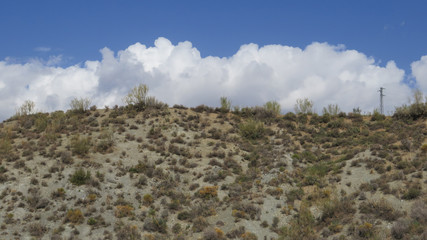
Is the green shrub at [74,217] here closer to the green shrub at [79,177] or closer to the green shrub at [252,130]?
the green shrub at [79,177]

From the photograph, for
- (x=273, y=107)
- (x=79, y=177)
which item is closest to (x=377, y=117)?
(x=273, y=107)

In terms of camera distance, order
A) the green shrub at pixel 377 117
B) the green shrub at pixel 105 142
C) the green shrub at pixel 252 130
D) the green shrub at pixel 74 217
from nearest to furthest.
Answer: the green shrub at pixel 74 217
the green shrub at pixel 105 142
the green shrub at pixel 252 130
the green shrub at pixel 377 117

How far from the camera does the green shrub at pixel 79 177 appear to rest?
21.1 meters

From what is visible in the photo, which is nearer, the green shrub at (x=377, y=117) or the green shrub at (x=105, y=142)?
the green shrub at (x=105, y=142)

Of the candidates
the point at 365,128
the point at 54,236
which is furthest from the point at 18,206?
the point at 365,128

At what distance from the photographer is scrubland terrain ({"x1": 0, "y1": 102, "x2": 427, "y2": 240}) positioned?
1717 cm

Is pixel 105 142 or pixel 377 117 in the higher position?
pixel 377 117

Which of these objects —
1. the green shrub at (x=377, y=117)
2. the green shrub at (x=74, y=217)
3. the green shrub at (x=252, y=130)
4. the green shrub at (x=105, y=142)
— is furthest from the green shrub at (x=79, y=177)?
the green shrub at (x=377, y=117)

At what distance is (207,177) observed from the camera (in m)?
22.8

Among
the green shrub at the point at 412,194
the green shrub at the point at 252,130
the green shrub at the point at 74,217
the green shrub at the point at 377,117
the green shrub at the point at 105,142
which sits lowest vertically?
the green shrub at the point at 74,217

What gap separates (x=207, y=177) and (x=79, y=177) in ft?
28.5

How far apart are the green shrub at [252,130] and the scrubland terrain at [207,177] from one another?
4.3 inches

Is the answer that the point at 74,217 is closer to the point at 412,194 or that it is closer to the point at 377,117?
the point at 412,194

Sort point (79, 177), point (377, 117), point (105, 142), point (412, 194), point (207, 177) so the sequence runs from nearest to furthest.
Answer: point (412, 194), point (79, 177), point (207, 177), point (105, 142), point (377, 117)
